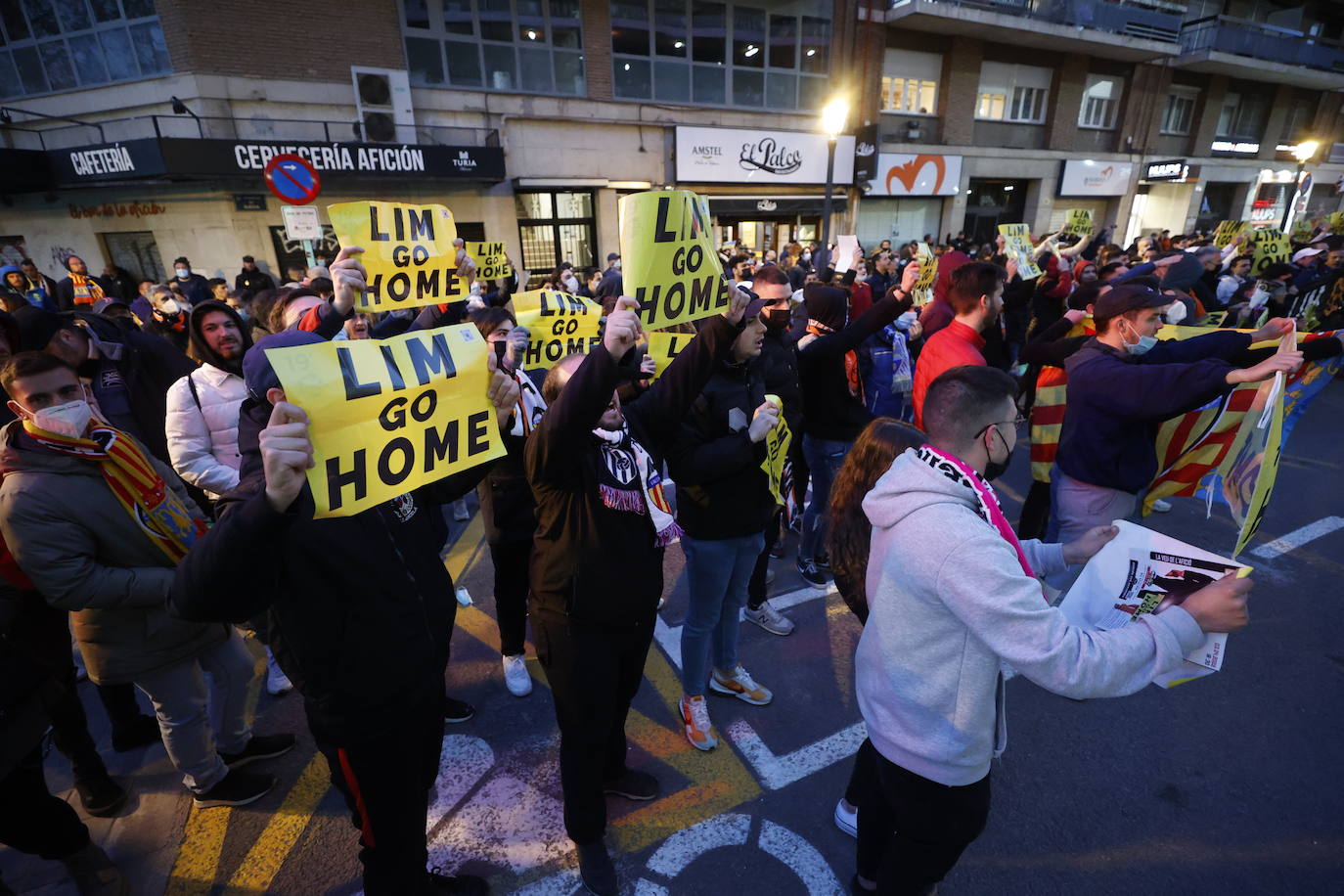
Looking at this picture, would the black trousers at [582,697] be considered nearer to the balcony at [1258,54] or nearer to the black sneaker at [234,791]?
the black sneaker at [234,791]

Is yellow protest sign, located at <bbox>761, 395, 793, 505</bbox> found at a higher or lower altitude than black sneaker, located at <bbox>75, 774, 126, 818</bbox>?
higher

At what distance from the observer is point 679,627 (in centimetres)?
428

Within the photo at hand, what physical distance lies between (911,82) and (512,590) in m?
23.4

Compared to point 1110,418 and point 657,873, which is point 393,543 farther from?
point 1110,418

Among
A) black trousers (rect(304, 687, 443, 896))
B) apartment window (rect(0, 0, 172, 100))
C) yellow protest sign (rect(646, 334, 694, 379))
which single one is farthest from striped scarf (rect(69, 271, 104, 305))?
black trousers (rect(304, 687, 443, 896))

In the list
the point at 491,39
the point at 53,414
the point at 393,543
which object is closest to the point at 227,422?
the point at 53,414

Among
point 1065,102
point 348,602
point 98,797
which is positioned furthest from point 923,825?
point 1065,102

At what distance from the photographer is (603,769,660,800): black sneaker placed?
293 centimetres

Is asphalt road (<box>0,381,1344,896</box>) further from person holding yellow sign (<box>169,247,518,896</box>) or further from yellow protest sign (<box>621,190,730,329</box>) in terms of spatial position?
yellow protest sign (<box>621,190,730,329</box>)

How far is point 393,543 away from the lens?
2018 millimetres

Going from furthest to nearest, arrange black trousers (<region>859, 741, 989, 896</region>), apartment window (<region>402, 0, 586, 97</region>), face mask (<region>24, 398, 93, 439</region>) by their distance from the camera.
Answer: apartment window (<region>402, 0, 586, 97</region>) < face mask (<region>24, 398, 93, 439</region>) < black trousers (<region>859, 741, 989, 896</region>)

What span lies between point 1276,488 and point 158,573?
28.8ft

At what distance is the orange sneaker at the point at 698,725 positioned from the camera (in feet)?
10.6

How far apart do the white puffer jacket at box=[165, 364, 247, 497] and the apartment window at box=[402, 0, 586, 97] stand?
14073 mm
